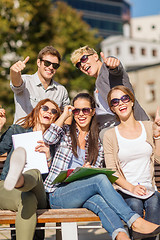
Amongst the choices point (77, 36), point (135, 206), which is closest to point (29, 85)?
point (135, 206)

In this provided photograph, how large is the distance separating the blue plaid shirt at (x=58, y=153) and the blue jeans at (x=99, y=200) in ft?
0.46

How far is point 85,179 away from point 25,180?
0.66 metres

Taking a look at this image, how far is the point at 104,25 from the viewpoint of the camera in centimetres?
8888

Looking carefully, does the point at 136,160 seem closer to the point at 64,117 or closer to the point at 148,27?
the point at 64,117

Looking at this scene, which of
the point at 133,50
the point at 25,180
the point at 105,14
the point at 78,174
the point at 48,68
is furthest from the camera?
the point at 105,14

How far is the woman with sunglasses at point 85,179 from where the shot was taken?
10.5 feet

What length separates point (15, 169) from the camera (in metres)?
2.87

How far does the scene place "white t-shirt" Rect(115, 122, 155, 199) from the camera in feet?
12.1

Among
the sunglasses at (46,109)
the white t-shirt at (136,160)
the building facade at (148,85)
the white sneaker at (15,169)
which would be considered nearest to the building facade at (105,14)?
the building facade at (148,85)

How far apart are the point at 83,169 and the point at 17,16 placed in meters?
14.0

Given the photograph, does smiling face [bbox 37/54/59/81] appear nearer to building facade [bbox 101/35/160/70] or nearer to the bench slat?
the bench slat

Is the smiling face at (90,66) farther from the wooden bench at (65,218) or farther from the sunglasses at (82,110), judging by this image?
the wooden bench at (65,218)

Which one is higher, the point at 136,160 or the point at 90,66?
the point at 90,66

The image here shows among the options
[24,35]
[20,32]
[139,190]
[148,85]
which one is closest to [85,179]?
[139,190]
